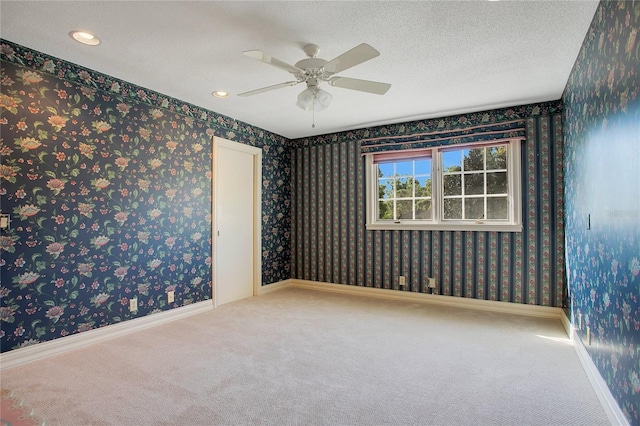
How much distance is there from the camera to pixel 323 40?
2.40m

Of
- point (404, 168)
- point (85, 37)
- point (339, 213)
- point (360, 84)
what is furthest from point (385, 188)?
point (85, 37)

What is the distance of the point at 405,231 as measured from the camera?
4.54 m

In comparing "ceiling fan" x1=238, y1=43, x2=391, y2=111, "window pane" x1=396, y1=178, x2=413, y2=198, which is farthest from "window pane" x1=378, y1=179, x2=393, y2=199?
"ceiling fan" x1=238, y1=43, x2=391, y2=111

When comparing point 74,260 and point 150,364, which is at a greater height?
point 74,260

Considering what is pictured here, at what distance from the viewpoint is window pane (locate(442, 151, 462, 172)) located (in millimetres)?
4301

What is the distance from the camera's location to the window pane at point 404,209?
462 centimetres

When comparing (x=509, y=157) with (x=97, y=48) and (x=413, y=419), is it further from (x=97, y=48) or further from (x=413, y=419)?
(x=97, y=48)

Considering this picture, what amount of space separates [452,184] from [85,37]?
4.02 metres

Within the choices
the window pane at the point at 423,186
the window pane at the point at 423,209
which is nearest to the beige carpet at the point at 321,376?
Answer: the window pane at the point at 423,209

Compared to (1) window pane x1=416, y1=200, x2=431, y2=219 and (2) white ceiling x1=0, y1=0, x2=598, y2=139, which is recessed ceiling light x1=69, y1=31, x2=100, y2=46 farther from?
(1) window pane x1=416, y1=200, x2=431, y2=219

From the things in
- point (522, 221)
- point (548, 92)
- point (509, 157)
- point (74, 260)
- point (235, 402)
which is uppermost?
point (548, 92)

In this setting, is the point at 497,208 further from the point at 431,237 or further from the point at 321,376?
the point at 321,376

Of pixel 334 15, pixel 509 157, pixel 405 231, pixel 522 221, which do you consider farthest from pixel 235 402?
pixel 509 157

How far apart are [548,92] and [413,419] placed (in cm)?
340
